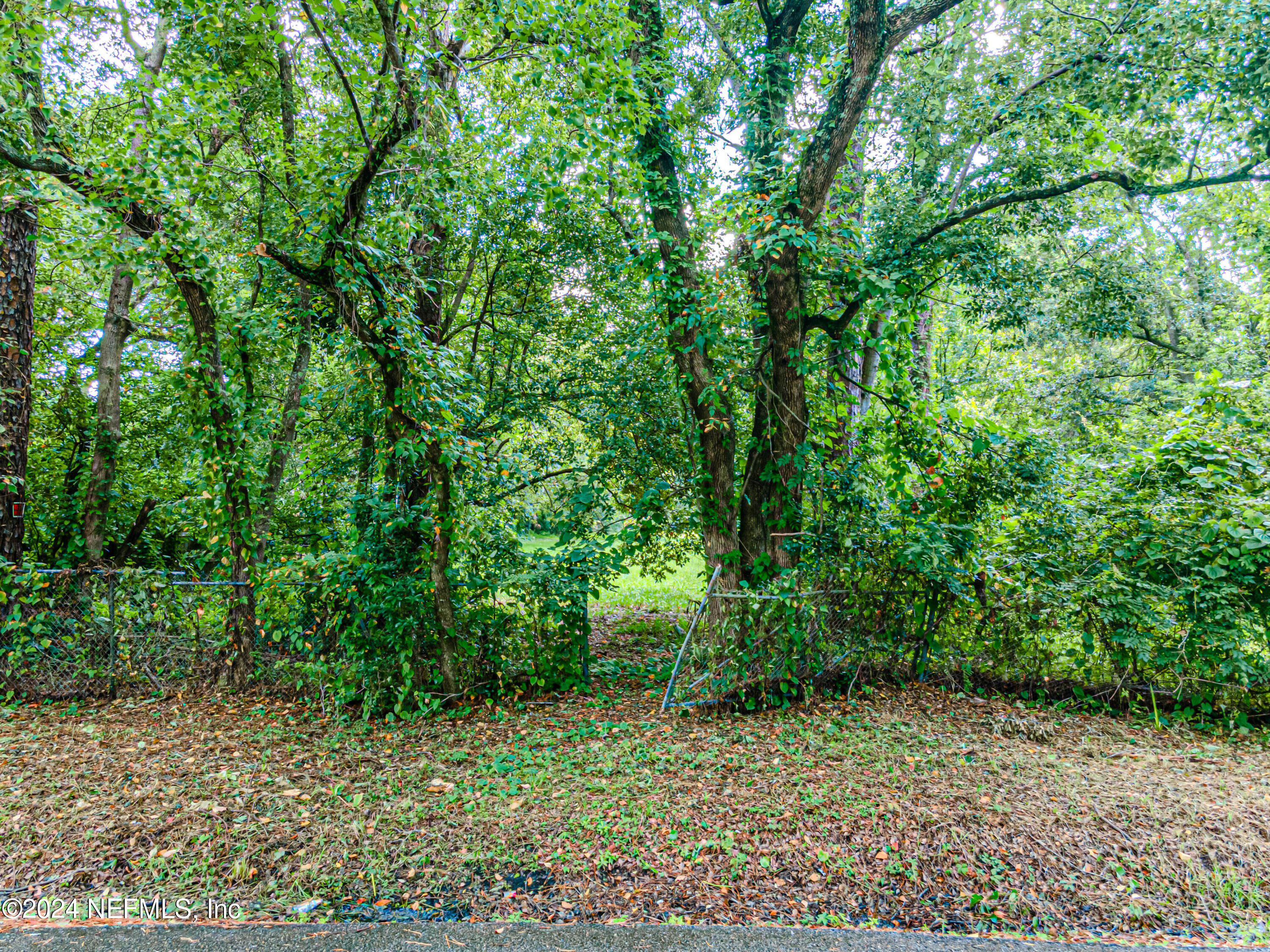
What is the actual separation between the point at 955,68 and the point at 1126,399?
702 centimetres

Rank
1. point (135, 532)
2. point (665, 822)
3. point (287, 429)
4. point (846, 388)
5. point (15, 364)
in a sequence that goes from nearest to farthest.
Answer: point (665, 822) → point (15, 364) → point (846, 388) → point (287, 429) → point (135, 532)

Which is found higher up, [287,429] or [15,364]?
[15,364]

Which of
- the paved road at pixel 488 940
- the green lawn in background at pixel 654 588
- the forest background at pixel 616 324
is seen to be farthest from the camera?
the green lawn in background at pixel 654 588

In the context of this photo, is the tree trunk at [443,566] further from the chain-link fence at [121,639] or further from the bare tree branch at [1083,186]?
the bare tree branch at [1083,186]

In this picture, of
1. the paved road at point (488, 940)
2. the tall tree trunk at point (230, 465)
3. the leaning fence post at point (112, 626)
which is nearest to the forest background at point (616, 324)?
the tall tree trunk at point (230, 465)

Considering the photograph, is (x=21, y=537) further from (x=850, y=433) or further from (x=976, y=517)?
(x=976, y=517)

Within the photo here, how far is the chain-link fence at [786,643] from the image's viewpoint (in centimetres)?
504

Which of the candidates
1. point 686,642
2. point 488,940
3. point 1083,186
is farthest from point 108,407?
point 1083,186

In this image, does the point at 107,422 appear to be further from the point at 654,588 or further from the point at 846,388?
the point at 654,588

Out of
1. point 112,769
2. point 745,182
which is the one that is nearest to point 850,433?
point 745,182

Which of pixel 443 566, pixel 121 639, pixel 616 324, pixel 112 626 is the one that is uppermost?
pixel 616 324

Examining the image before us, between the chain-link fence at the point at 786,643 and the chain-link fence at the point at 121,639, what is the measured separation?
3368 mm

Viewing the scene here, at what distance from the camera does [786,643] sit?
5.13 m

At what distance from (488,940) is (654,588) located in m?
10.4
